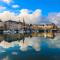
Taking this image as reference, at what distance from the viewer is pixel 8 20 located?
11.0ft

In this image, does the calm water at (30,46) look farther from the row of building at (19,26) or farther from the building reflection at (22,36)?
the row of building at (19,26)

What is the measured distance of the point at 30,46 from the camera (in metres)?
3.23

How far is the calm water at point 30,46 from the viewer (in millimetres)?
3166

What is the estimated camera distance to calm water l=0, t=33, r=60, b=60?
317cm

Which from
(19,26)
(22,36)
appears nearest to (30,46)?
(22,36)

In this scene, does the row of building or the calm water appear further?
the row of building

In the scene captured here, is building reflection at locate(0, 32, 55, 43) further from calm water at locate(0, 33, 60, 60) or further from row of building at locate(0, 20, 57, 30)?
row of building at locate(0, 20, 57, 30)

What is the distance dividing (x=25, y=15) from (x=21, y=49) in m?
0.63

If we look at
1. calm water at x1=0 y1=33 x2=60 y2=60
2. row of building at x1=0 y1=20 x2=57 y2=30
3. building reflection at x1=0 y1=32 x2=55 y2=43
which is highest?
row of building at x1=0 y1=20 x2=57 y2=30

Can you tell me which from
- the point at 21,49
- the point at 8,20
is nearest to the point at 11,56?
the point at 21,49

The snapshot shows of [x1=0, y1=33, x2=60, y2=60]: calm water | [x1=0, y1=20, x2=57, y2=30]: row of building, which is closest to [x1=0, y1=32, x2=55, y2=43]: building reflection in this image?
[x1=0, y1=33, x2=60, y2=60]: calm water

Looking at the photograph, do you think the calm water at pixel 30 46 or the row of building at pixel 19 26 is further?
the row of building at pixel 19 26

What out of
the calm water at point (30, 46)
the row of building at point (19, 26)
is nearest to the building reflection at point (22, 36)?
the calm water at point (30, 46)

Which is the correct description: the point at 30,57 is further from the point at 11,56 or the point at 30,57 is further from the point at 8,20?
the point at 8,20
